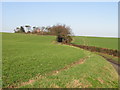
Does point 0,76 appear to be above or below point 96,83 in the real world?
above

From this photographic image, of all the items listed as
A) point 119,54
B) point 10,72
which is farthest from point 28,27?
point 10,72

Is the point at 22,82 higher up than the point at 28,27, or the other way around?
the point at 28,27

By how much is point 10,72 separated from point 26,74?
131 cm

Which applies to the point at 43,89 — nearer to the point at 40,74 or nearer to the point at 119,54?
the point at 40,74

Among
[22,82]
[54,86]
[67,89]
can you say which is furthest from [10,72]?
[67,89]

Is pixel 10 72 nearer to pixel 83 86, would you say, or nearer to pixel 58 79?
pixel 58 79

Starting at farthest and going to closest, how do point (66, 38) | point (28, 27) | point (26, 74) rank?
point (28, 27)
point (66, 38)
point (26, 74)

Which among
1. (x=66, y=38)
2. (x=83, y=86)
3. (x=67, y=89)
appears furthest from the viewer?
(x=66, y=38)

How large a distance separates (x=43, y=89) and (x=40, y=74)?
119 inches

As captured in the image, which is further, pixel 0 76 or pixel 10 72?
pixel 10 72

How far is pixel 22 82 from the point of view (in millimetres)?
9156

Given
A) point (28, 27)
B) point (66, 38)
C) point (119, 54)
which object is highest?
point (28, 27)

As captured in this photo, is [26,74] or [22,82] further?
[26,74]

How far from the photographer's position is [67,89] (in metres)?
8.88
